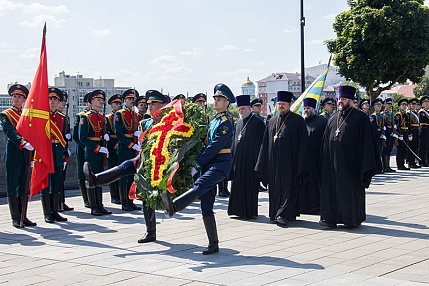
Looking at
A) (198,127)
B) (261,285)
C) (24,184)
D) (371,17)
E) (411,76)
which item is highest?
(371,17)

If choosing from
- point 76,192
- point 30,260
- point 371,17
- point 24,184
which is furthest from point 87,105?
point 371,17

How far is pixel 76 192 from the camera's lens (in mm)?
16281

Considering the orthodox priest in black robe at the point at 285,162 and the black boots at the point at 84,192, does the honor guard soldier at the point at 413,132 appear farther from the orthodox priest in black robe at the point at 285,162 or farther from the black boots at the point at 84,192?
the black boots at the point at 84,192

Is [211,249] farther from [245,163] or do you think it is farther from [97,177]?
[245,163]

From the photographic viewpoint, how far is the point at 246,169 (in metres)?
11.7

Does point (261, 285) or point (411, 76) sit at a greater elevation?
point (411, 76)

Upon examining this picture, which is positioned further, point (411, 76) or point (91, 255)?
point (411, 76)

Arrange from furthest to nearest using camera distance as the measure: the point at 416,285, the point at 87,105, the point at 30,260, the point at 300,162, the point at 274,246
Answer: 1. the point at 87,105
2. the point at 300,162
3. the point at 274,246
4. the point at 30,260
5. the point at 416,285

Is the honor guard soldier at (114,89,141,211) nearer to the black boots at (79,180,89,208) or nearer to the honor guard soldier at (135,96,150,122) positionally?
the honor guard soldier at (135,96,150,122)

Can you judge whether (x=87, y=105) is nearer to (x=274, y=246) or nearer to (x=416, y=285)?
(x=274, y=246)

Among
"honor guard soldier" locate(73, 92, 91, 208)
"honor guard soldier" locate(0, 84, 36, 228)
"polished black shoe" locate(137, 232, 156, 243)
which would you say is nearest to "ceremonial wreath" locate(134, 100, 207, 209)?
"polished black shoe" locate(137, 232, 156, 243)

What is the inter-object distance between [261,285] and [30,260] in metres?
3.01

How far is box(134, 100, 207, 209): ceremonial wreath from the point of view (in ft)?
28.2

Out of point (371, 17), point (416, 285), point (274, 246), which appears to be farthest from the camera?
point (371, 17)
